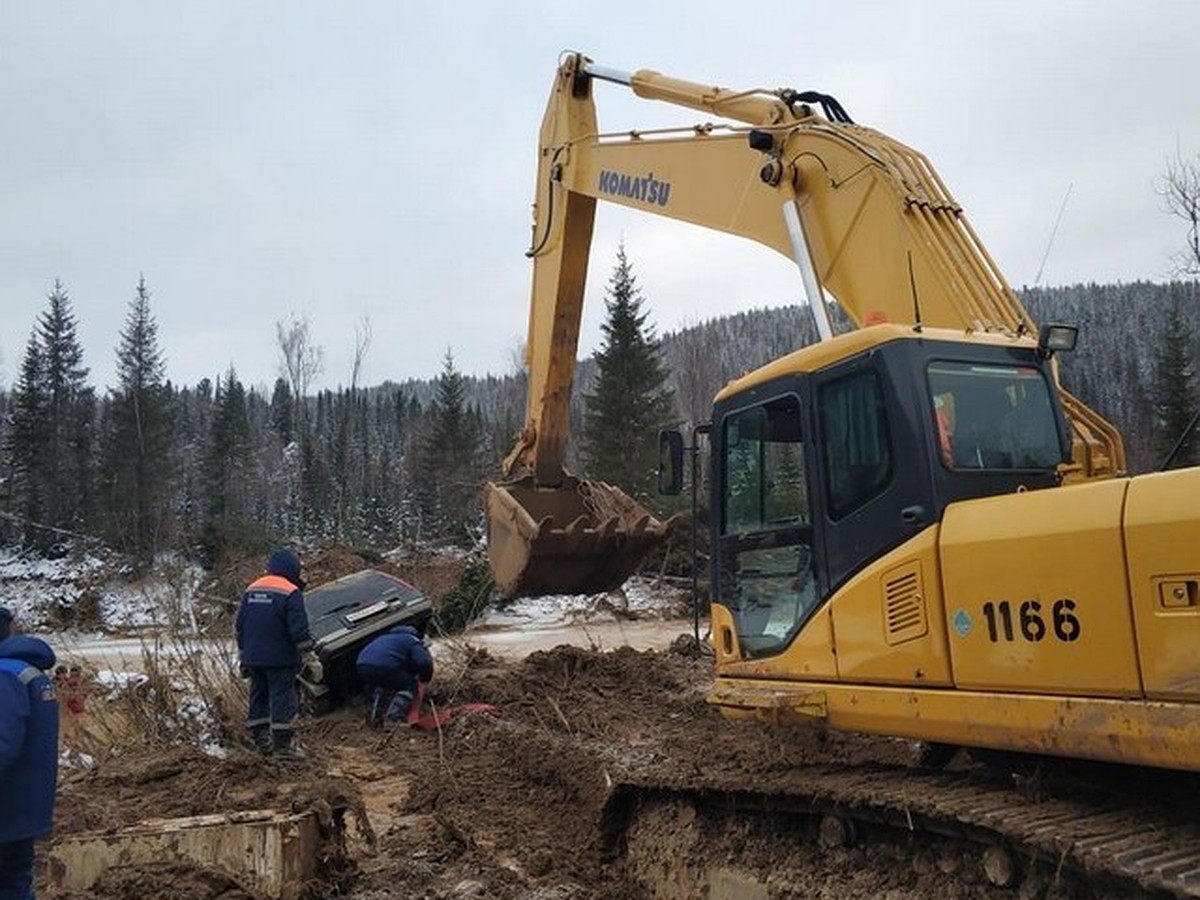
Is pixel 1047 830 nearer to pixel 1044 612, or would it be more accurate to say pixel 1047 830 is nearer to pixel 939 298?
pixel 1044 612

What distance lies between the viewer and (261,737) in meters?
8.87

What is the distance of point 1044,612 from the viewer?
4.00 m

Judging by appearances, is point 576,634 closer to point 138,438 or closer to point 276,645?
point 276,645

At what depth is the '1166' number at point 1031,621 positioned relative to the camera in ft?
12.8

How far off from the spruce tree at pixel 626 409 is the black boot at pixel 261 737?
2611 cm

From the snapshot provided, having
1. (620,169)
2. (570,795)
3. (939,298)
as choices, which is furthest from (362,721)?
(939,298)

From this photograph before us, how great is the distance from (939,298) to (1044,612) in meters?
2.24

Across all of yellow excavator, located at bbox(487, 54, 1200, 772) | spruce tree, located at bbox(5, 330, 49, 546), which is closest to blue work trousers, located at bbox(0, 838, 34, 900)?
yellow excavator, located at bbox(487, 54, 1200, 772)

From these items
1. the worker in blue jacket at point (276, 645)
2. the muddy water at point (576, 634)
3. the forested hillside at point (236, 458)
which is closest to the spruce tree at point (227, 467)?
the forested hillside at point (236, 458)

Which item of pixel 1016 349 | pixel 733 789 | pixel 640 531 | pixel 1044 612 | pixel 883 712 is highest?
pixel 1016 349

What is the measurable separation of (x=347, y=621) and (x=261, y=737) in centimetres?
215

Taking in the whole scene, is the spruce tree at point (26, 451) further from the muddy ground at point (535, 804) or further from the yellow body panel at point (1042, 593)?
the yellow body panel at point (1042, 593)

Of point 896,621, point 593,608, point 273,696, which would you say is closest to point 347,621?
point 273,696

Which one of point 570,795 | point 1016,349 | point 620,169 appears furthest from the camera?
point 620,169
